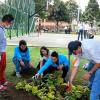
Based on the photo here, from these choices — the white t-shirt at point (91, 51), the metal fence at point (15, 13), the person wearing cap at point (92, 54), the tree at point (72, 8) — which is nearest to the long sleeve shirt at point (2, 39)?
the person wearing cap at point (92, 54)

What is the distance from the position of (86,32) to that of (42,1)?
4793cm

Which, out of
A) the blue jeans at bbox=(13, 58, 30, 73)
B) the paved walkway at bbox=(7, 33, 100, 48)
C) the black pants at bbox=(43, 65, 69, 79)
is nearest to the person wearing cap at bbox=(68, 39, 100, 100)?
the black pants at bbox=(43, 65, 69, 79)

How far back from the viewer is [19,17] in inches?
1447

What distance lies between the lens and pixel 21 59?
1015 cm

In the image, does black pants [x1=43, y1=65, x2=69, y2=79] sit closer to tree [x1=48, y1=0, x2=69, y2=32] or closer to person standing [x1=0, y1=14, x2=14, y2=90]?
person standing [x1=0, y1=14, x2=14, y2=90]

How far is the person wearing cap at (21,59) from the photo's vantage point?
10.0 m

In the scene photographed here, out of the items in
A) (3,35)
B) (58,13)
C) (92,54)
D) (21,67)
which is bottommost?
(21,67)

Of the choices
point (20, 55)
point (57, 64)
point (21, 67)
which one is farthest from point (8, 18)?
point (21, 67)

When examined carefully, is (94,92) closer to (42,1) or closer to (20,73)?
(20,73)

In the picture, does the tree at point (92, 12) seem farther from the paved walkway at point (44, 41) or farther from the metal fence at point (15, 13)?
the paved walkway at point (44, 41)

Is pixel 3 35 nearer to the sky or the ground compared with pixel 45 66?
nearer to the sky

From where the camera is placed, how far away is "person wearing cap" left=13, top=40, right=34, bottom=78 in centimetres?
1002

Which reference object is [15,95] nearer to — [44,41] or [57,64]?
[57,64]

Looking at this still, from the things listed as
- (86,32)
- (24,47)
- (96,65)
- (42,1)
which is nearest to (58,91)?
(96,65)
